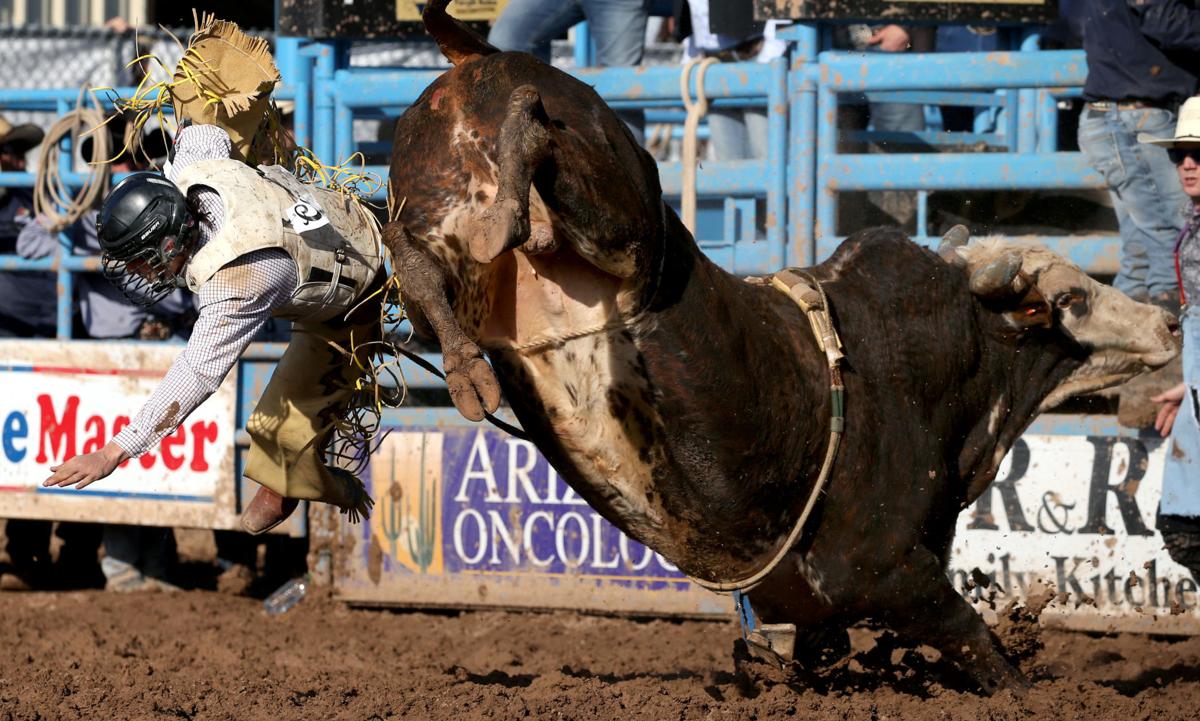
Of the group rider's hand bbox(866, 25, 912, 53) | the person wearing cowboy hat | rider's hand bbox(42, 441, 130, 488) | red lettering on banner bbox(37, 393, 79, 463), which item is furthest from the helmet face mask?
rider's hand bbox(866, 25, 912, 53)

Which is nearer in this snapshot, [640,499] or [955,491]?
[640,499]

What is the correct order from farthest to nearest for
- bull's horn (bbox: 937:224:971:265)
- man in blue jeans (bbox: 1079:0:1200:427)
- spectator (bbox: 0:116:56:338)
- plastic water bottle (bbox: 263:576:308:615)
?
spectator (bbox: 0:116:56:338)
plastic water bottle (bbox: 263:576:308:615)
man in blue jeans (bbox: 1079:0:1200:427)
bull's horn (bbox: 937:224:971:265)

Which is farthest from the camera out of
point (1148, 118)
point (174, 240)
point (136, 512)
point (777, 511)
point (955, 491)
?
point (136, 512)

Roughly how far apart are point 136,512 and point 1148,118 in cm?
445

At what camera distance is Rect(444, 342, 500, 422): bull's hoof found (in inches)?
127

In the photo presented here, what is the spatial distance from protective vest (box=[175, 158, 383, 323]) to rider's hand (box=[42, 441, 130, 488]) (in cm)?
Answer: 48

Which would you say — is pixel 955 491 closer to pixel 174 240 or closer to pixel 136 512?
pixel 174 240

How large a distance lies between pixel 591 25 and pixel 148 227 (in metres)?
3.05

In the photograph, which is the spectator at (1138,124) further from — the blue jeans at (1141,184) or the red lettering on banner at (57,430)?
the red lettering on banner at (57,430)

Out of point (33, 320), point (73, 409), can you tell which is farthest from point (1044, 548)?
point (33, 320)

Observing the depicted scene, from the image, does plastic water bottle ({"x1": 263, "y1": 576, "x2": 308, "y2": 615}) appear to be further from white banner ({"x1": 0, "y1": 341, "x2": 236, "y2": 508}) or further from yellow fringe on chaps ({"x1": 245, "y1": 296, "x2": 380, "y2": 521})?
yellow fringe on chaps ({"x1": 245, "y1": 296, "x2": 380, "y2": 521})

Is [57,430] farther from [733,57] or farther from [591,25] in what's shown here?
[733,57]

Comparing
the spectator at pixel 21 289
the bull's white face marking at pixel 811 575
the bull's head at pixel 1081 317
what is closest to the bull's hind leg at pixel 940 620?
the bull's white face marking at pixel 811 575

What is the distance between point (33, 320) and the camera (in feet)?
23.7
